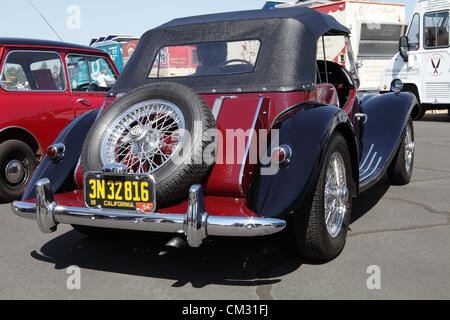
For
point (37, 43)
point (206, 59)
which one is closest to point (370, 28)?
point (37, 43)

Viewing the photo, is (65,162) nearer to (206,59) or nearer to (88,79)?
(206,59)

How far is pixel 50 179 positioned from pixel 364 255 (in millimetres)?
2279

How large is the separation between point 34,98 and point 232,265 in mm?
3647

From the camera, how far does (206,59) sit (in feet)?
14.0

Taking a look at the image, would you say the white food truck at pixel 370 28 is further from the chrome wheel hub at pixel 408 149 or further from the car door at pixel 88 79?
the car door at pixel 88 79

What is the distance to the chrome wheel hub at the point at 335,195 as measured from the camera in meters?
3.64

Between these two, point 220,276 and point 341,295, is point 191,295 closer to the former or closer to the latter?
point 220,276

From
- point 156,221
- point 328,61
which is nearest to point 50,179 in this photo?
point 156,221

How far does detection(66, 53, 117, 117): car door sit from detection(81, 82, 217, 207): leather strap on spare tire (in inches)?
124

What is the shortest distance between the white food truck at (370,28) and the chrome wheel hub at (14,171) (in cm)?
1257

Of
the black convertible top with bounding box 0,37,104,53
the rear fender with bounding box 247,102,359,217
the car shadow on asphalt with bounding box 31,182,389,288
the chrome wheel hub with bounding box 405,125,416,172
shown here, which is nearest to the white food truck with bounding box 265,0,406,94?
the chrome wheel hub with bounding box 405,125,416,172

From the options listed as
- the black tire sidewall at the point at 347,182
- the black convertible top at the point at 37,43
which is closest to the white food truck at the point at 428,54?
the black convertible top at the point at 37,43

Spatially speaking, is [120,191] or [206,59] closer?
[120,191]

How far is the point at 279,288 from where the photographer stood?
3.18 meters
